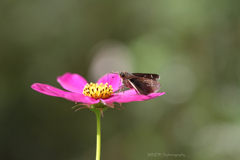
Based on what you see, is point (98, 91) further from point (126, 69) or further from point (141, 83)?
point (126, 69)

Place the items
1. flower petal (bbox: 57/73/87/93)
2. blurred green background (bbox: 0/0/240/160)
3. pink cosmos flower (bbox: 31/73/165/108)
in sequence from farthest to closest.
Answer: blurred green background (bbox: 0/0/240/160) < flower petal (bbox: 57/73/87/93) < pink cosmos flower (bbox: 31/73/165/108)

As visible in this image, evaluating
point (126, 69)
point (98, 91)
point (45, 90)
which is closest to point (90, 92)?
point (98, 91)

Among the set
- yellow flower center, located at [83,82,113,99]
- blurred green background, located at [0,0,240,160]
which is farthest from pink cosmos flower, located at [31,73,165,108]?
blurred green background, located at [0,0,240,160]

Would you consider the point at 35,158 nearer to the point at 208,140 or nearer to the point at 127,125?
the point at 127,125

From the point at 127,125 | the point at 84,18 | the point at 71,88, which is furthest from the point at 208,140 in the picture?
the point at 84,18

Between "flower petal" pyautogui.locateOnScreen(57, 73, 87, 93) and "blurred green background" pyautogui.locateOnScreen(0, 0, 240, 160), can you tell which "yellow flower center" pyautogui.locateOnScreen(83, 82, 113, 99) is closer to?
"flower petal" pyautogui.locateOnScreen(57, 73, 87, 93)
